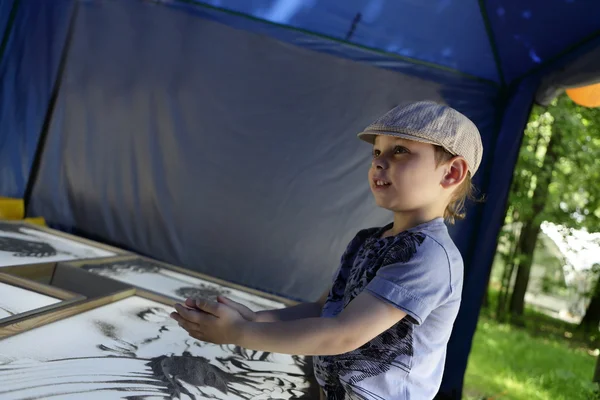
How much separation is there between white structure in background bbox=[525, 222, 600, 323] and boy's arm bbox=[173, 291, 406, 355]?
5.61 meters

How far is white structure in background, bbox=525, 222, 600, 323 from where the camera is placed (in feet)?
20.7

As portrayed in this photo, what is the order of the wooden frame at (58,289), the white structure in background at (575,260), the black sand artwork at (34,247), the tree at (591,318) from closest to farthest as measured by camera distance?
the wooden frame at (58,289) → the black sand artwork at (34,247) → the white structure in background at (575,260) → the tree at (591,318)

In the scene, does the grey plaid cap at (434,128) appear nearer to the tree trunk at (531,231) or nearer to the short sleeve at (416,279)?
the short sleeve at (416,279)

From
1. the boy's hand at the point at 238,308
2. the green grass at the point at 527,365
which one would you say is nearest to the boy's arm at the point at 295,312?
the boy's hand at the point at 238,308

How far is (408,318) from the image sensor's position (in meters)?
1.06

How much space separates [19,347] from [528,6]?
2.61 meters

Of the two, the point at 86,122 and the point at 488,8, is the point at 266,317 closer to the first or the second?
the point at 488,8

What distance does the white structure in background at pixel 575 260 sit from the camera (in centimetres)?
631

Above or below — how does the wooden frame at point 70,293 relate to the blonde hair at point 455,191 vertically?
below

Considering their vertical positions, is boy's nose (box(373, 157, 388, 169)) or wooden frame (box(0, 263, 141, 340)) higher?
boy's nose (box(373, 157, 388, 169))

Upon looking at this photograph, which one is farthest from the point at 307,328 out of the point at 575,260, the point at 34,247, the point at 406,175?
the point at 575,260

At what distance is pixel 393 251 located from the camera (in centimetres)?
110

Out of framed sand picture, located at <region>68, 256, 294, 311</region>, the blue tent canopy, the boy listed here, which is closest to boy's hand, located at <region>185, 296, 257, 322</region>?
the boy

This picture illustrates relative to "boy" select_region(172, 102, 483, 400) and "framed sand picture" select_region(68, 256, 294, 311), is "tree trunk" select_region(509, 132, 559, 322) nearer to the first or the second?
"framed sand picture" select_region(68, 256, 294, 311)
